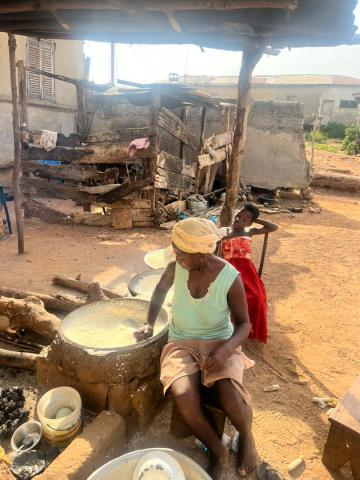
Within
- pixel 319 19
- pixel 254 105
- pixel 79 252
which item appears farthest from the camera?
pixel 254 105

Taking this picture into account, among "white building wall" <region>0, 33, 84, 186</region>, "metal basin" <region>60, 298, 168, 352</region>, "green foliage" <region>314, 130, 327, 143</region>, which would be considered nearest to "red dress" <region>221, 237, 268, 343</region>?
"metal basin" <region>60, 298, 168, 352</region>

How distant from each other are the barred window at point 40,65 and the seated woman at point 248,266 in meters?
9.33

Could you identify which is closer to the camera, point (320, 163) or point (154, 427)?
point (154, 427)

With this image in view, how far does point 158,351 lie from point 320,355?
6.14 feet

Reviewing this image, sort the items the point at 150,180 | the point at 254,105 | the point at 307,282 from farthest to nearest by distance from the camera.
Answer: the point at 254,105
the point at 150,180
the point at 307,282

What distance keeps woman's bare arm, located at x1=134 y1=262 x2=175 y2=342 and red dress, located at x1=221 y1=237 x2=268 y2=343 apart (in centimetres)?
121

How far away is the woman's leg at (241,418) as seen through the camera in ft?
6.56

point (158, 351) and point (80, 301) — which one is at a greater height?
point (158, 351)

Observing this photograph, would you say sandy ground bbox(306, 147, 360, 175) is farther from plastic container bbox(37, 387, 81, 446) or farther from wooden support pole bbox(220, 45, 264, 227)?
plastic container bbox(37, 387, 81, 446)

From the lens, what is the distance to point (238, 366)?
2.16 m

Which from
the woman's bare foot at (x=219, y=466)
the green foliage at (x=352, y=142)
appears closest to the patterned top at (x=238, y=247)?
the woman's bare foot at (x=219, y=466)

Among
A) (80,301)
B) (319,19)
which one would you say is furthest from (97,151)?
(319,19)

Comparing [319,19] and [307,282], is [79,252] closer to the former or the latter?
[307,282]

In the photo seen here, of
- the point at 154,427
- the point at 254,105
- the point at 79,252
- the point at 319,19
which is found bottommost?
the point at 79,252
